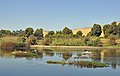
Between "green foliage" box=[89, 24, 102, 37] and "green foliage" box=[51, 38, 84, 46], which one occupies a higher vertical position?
"green foliage" box=[89, 24, 102, 37]

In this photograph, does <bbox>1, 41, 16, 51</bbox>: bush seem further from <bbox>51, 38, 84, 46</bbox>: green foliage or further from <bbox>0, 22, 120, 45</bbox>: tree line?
<bbox>51, 38, 84, 46</bbox>: green foliage

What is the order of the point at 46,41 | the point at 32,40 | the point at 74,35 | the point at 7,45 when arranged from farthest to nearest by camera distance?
the point at 74,35 → the point at 46,41 → the point at 32,40 → the point at 7,45

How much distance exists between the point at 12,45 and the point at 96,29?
5492 cm

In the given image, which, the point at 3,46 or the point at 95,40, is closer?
the point at 3,46

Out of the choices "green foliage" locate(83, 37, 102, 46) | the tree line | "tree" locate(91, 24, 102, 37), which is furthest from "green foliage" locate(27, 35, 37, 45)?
"tree" locate(91, 24, 102, 37)

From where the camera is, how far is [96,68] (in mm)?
39844

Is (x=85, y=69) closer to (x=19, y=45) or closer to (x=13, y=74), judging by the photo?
(x=13, y=74)

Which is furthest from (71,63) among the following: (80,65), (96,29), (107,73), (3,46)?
(96,29)

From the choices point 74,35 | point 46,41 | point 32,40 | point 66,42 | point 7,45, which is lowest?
point 7,45

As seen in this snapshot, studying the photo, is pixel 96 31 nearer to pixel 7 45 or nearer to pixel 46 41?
pixel 46 41

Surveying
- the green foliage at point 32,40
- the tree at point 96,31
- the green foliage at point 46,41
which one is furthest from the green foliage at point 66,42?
the tree at point 96,31

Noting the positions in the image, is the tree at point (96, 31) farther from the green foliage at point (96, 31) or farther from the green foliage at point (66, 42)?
the green foliage at point (66, 42)

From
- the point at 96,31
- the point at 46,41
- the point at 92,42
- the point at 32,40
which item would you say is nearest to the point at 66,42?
the point at 46,41

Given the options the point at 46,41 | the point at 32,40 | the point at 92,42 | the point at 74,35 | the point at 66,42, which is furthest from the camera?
the point at 74,35
